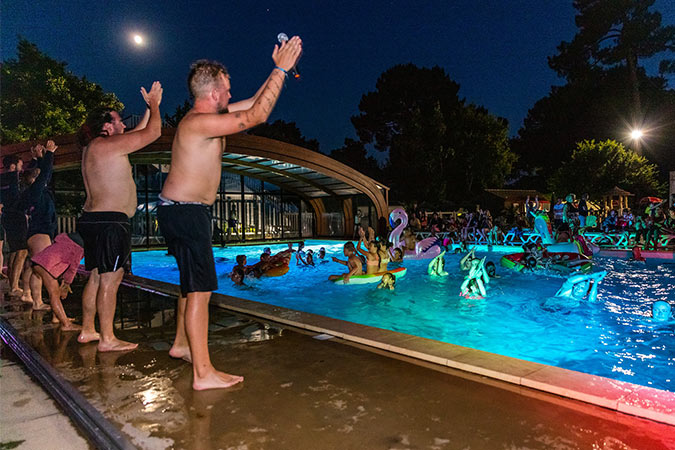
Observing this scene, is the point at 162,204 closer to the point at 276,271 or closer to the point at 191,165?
the point at 191,165

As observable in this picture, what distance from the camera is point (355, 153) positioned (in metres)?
46.6

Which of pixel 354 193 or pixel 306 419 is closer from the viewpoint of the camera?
pixel 306 419

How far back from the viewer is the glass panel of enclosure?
64.2ft

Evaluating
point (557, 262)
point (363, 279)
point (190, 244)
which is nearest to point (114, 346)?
point (190, 244)

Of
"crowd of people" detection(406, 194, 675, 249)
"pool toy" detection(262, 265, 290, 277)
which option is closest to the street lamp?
"crowd of people" detection(406, 194, 675, 249)

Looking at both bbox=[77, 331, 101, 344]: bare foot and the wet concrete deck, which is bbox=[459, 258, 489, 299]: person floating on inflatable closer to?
the wet concrete deck

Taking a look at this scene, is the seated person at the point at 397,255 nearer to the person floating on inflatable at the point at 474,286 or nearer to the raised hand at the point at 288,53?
the person floating on inflatable at the point at 474,286

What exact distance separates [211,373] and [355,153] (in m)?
44.8

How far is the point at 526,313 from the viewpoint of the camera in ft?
23.4

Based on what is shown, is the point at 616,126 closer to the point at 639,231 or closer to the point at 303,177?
A: the point at 639,231

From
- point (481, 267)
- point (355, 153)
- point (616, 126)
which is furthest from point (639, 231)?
point (355, 153)

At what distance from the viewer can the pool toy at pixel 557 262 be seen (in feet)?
35.1

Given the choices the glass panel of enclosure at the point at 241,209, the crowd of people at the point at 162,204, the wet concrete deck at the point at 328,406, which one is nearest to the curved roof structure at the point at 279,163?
the glass panel of enclosure at the point at 241,209

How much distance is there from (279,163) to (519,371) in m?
17.0
